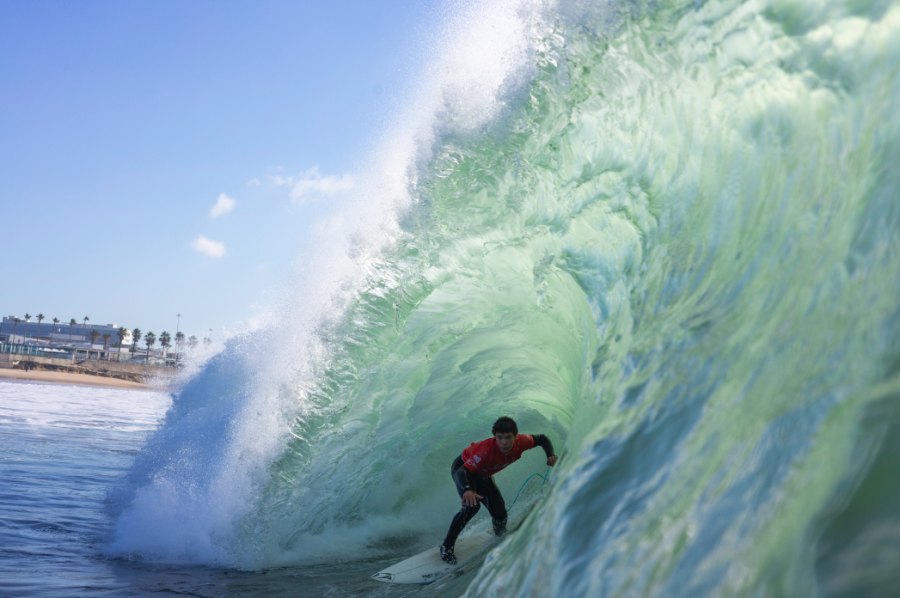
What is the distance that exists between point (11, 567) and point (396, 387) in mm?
3715

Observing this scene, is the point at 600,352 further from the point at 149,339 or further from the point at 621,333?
the point at 149,339

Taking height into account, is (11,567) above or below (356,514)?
below

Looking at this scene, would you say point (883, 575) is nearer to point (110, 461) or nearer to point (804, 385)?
point (804, 385)

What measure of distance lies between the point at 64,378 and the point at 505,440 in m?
78.1

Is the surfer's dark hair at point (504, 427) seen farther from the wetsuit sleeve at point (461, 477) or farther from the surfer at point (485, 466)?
the wetsuit sleeve at point (461, 477)

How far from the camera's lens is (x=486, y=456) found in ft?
20.7

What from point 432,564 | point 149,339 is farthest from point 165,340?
point 432,564

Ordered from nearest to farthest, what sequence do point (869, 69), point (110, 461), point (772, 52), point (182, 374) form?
point (869, 69), point (772, 52), point (110, 461), point (182, 374)

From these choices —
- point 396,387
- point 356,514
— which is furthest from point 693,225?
point 356,514

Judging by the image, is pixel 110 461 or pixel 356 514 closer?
pixel 356 514

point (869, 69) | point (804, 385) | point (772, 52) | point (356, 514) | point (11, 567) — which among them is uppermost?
point (772, 52)

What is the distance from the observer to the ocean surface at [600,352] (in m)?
2.94

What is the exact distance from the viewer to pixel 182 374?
16.8 meters

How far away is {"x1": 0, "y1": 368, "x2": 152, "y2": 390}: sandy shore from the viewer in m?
69.4
